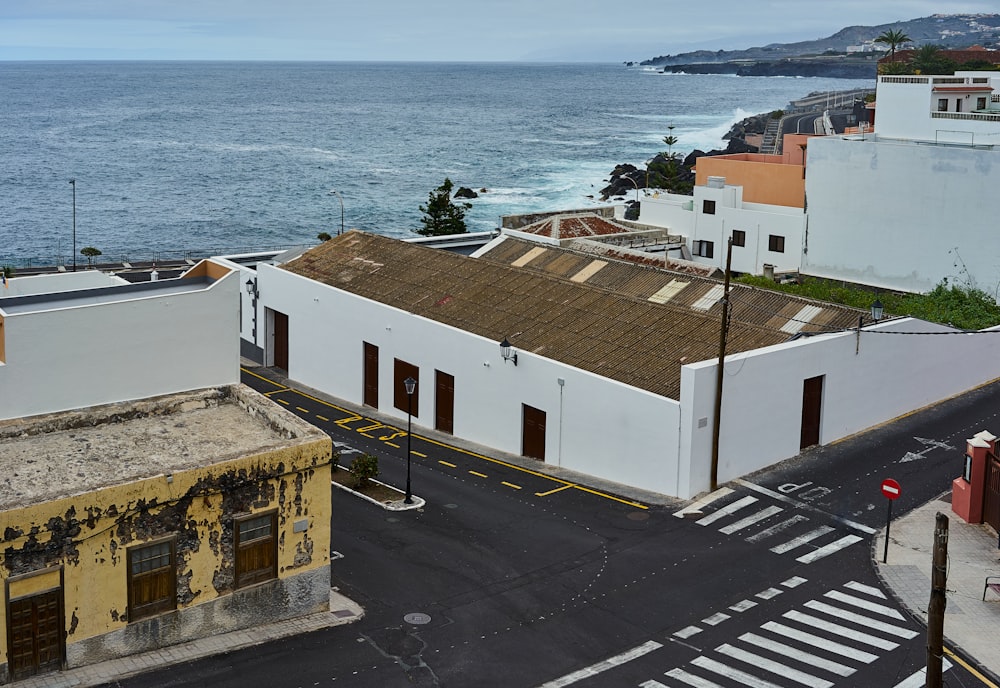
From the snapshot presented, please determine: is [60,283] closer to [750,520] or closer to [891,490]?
[750,520]

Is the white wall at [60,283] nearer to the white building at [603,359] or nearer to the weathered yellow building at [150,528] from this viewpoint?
the weathered yellow building at [150,528]

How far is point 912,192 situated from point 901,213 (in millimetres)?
1155

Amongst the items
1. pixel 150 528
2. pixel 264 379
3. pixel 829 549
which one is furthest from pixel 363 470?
pixel 264 379

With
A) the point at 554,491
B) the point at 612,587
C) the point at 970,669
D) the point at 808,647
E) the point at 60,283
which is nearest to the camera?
the point at 970,669

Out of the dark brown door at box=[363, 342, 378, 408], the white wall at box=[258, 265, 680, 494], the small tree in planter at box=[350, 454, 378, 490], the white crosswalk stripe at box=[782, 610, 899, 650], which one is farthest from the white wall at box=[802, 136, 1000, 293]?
the white crosswalk stripe at box=[782, 610, 899, 650]

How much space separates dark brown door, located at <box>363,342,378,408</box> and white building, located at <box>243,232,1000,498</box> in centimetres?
8

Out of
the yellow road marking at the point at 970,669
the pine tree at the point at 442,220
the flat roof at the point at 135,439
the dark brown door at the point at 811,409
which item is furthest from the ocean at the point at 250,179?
the yellow road marking at the point at 970,669

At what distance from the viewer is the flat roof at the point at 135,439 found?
20.5 metres

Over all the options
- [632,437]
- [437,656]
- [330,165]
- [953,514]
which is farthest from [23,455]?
[330,165]

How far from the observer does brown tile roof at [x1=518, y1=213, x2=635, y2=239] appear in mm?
53781

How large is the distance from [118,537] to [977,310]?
33.4m

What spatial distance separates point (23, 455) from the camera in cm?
2161

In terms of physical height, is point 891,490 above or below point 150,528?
below

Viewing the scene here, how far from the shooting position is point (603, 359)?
33.2m
